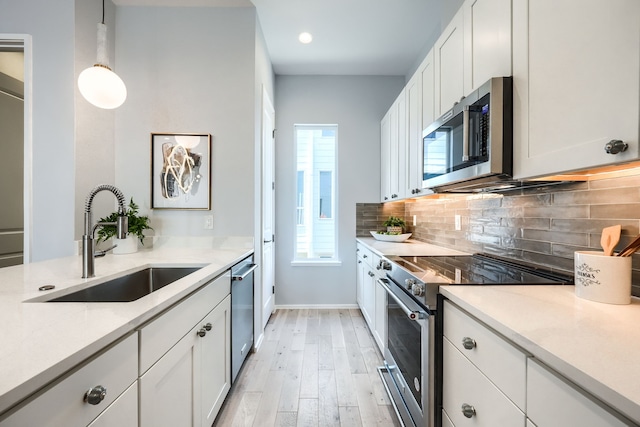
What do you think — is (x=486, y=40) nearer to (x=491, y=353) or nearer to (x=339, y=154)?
(x=491, y=353)

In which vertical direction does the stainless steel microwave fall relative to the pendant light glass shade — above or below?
below

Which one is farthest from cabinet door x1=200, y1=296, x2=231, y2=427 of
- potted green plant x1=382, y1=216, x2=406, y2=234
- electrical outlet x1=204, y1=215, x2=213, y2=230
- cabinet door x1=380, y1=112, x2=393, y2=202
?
cabinet door x1=380, y1=112, x2=393, y2=202

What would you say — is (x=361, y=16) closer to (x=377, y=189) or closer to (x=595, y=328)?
(x=377, y=189)

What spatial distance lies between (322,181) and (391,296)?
2197mm

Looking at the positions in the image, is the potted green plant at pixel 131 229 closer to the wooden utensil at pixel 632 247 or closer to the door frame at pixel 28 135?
the door frame at pixel 28 135

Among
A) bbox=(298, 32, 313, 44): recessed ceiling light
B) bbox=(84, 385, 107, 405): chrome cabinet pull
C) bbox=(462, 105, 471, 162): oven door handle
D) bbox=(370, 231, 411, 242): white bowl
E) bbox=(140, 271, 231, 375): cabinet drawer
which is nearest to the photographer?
bbox=(84, 385, 107, 405): chrome cabinet pull

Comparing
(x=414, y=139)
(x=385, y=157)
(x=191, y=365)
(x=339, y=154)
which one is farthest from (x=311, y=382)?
(x=339, y=154)

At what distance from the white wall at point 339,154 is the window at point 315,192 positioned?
120 mm

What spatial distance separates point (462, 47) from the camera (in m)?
1.58

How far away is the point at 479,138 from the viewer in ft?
4.28

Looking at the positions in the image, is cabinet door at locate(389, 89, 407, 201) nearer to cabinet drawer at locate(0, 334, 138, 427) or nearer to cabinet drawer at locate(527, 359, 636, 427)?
cabinet drawer at locate(527, 359, 636, 427)

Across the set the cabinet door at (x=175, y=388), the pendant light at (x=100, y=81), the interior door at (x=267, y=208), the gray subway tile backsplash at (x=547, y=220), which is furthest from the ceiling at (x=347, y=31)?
the cabinet door at (x=175, y=388)

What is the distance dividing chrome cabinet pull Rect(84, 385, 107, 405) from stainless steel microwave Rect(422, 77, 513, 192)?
1.48m

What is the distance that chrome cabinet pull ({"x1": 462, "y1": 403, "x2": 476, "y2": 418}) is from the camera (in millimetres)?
956
